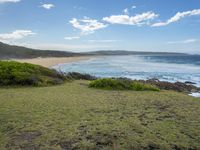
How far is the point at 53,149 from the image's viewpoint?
4.06m

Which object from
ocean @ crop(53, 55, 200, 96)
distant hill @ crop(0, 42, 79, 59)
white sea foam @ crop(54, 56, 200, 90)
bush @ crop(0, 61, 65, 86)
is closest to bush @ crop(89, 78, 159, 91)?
bush @ crop(0, 61, 65, 86)

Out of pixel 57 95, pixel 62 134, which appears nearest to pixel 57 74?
pixel 57 95

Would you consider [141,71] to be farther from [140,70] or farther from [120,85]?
[120,85]

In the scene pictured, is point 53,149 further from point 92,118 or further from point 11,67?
point 11,67

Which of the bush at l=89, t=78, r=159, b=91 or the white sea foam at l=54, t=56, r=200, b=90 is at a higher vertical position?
the bush at l=89, t=78, r=159, b=91

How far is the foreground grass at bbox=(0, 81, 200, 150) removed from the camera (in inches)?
169

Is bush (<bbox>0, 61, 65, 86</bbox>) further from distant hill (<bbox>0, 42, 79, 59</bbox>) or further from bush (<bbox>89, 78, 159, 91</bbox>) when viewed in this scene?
distant hill (<bbox>0, 42, 79, 59</bbox>)

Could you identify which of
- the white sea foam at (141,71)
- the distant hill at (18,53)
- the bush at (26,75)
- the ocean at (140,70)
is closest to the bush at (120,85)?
the bush at (26,75)

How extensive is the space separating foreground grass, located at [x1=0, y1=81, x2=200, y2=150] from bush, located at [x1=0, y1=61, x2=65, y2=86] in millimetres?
2538

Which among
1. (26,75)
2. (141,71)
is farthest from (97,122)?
(141,71)

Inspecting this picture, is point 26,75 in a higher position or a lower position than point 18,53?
higher

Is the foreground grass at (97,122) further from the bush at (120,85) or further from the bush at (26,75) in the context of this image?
the bush at (26,75)

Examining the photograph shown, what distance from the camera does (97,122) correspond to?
5242mm

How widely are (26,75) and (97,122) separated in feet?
19.5
